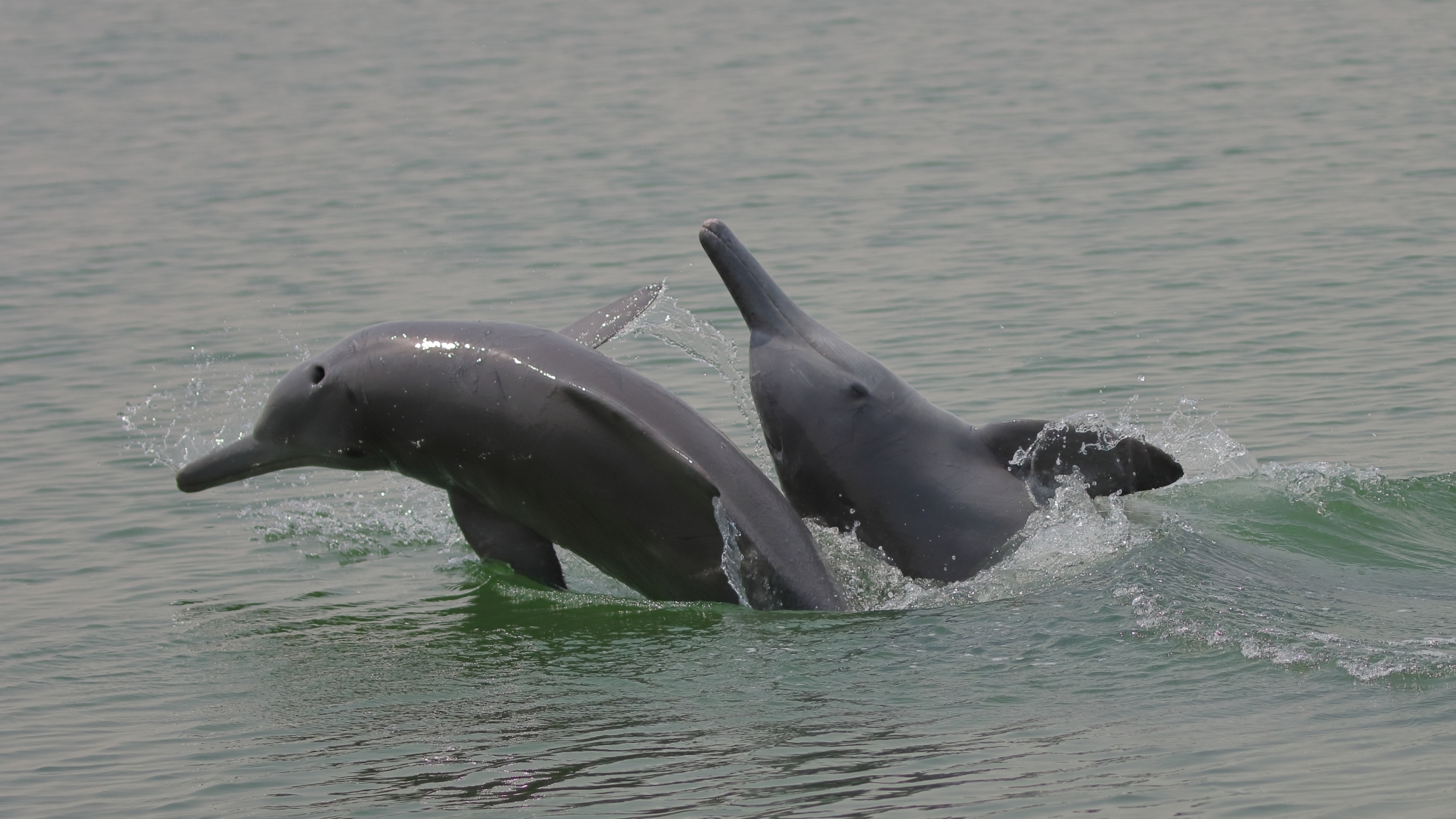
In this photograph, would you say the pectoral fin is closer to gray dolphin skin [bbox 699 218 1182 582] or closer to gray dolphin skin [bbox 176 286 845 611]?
gray dolphin skin [bbox 176 286 845 611]

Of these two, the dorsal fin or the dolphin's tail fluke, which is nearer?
the dolphin's tail fluke

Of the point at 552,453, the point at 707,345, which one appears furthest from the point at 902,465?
the point at 707,345

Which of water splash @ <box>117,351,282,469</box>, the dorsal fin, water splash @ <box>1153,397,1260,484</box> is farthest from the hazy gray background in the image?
the dorsal fin

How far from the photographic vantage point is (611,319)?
10.8m

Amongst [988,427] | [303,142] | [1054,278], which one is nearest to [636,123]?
[303,142]

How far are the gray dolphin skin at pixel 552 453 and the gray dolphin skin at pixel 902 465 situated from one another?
1.81 ft

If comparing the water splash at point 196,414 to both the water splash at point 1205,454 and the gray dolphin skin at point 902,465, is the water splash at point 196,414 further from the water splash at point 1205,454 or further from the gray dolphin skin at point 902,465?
the water splash at point 1205,454

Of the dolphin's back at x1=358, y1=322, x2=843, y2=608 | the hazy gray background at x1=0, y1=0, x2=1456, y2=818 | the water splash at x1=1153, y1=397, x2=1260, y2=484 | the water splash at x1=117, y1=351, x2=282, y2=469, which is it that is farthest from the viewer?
the water splash at x1=117, y1=351, x2=282, y2=469

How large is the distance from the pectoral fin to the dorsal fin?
104cm

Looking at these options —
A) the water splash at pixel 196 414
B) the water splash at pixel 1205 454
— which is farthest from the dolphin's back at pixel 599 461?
the water splash at pixel 196 414

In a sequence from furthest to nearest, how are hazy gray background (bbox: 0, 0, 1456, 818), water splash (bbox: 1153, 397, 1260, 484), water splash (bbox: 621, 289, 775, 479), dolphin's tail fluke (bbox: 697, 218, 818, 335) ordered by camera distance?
water splash (bbox: 1153, 397, 1260, 484), water splash (bbox: 621, 289, 775, 479), dolphin's tail fluke (bbox: 697, 218, 818, 335), hazy gray background (bbox: 0, 0, 1456, 818)

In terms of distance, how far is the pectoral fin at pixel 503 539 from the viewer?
10555mm

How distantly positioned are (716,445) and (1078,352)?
25.3ft

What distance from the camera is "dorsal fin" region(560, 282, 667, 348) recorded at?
10.7 meters
